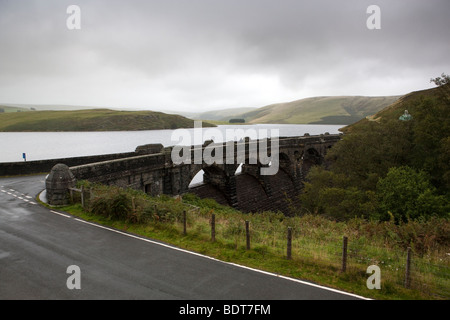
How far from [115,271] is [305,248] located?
22.1 ft

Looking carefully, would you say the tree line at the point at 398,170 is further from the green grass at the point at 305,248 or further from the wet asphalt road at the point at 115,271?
the wet asphalt road at the point at 115,271

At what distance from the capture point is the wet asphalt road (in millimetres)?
7477

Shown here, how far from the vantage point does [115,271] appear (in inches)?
339

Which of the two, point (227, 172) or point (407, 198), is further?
point (227, 172)

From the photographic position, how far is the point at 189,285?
7.93 metres

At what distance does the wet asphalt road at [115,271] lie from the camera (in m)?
7.48

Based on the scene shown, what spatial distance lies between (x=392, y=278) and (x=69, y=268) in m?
9.82

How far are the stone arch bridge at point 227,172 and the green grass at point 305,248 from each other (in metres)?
4.38

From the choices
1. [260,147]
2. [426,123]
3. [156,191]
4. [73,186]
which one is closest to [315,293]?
[73,186]
